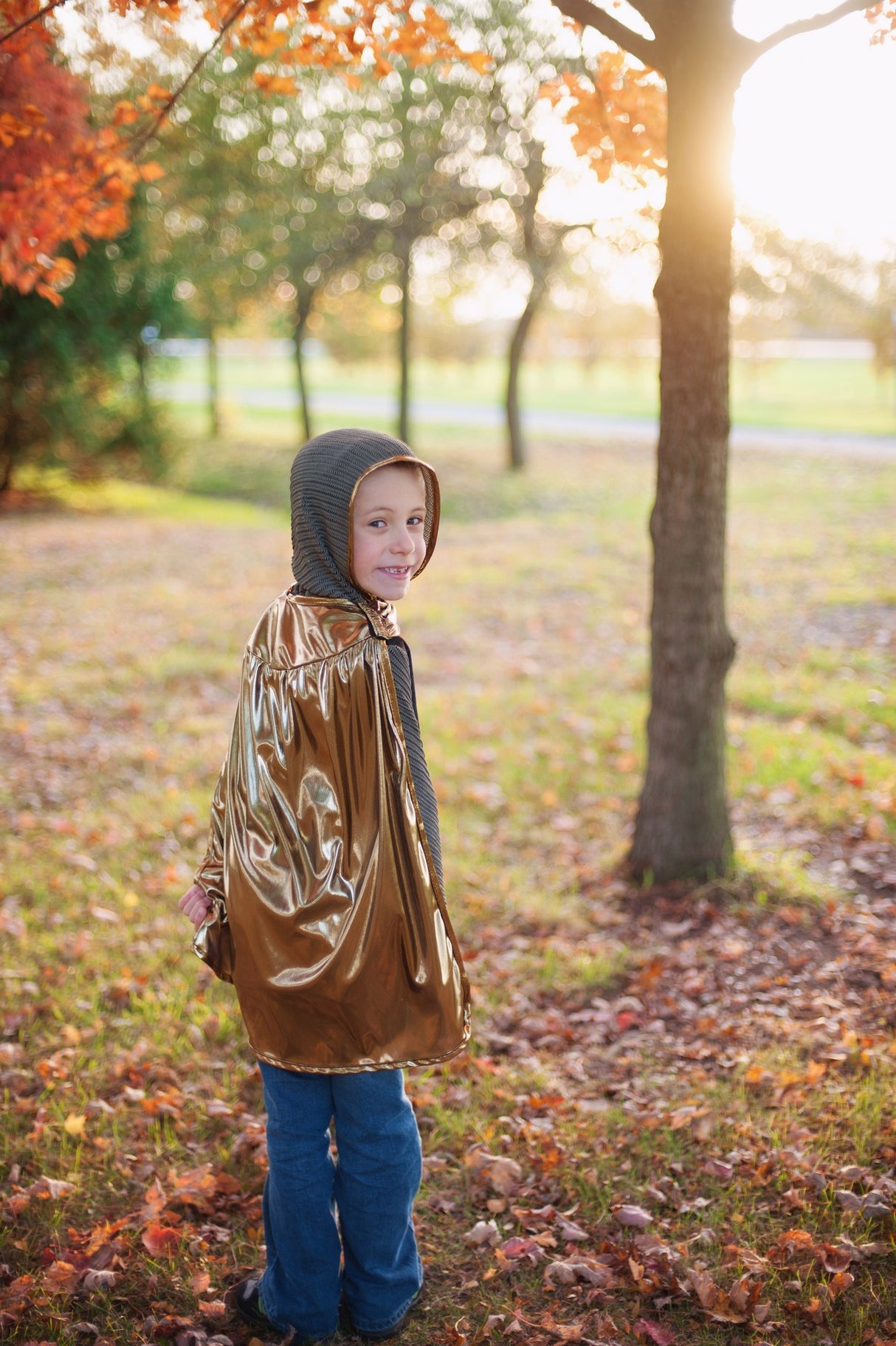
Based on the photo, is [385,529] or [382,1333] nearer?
[385,529]

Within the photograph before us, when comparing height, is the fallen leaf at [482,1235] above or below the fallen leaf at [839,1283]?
below

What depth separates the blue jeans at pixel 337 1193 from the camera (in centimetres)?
253

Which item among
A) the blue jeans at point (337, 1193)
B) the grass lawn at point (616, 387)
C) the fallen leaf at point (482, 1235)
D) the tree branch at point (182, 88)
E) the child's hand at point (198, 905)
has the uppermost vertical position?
the grass lawn at point (616, 387)

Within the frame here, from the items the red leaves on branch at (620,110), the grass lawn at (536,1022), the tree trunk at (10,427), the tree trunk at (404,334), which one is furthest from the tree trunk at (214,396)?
the red leaves on branch at (620,110)

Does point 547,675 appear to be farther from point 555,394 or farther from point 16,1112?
point 555,394

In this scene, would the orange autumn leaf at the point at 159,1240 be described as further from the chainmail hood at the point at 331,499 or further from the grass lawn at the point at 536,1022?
the chainmail hood at the point at 331,499

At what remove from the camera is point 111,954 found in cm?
471

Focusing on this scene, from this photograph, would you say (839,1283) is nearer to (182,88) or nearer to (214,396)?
(182,88)

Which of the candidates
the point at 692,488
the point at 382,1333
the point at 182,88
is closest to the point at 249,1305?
the point at 382,1333

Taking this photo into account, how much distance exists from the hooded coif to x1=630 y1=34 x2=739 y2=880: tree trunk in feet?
7.32

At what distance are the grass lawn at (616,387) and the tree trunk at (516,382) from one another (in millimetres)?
5780

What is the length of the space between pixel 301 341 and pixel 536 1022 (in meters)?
19.5

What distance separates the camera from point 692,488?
14.8 ft

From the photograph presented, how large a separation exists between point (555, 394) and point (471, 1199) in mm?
37933
